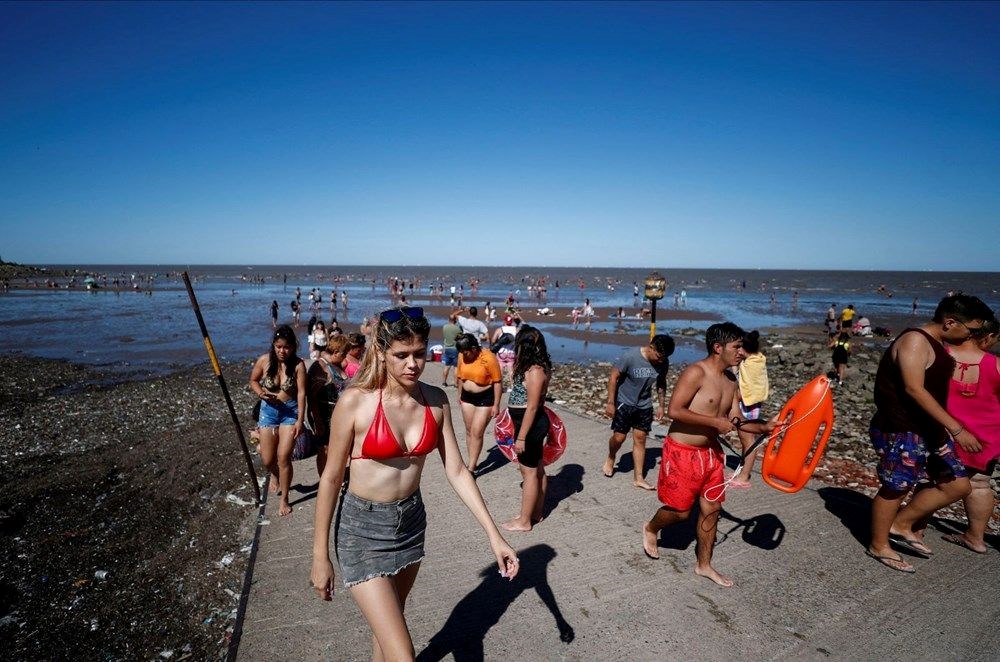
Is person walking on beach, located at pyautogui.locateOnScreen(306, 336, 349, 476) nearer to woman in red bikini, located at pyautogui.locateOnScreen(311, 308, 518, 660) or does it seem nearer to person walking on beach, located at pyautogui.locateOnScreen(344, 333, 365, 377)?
person walking on beach, located at pyautogui.locateOnScreen(344, 333, 365, 377)

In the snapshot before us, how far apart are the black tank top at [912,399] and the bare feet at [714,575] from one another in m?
1.80

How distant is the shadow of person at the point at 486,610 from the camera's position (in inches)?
122

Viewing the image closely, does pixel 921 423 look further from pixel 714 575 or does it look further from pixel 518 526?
pixel 518 526

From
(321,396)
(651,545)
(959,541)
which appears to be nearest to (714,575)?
(651,545)

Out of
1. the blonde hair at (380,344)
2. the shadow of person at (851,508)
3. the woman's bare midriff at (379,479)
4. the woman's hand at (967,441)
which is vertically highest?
the blonde hair at (380,344)

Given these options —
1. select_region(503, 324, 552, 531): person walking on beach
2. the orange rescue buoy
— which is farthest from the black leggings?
the orange rescue buoy

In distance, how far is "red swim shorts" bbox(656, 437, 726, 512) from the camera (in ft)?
12.0

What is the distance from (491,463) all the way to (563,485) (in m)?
1.18

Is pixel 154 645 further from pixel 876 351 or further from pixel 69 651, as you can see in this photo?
pixel 876 351

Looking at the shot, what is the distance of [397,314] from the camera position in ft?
7.46

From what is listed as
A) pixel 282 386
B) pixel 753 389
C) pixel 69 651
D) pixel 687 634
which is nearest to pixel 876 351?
pixel 753 389

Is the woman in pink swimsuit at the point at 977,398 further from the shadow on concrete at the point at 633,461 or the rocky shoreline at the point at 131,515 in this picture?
the shadow on concrete at the point at 633,461

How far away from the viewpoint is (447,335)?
10.3m

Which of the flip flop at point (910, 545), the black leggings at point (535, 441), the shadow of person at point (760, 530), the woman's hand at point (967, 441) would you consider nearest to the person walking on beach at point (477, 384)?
the black leggings at point (535, 441)
